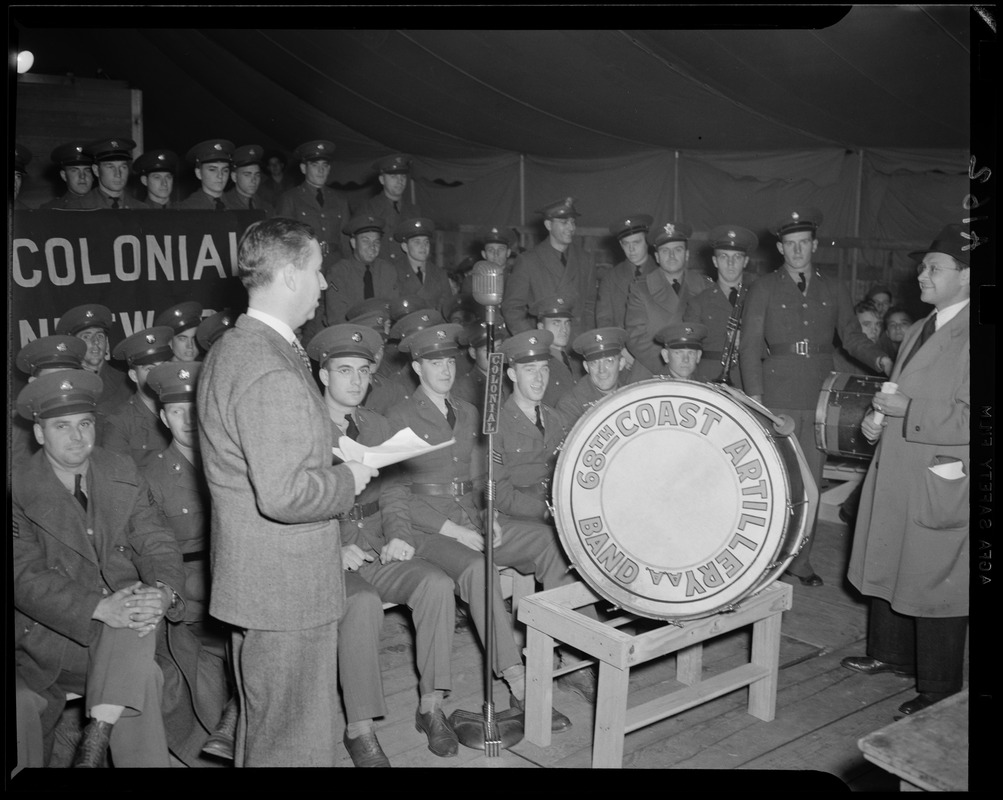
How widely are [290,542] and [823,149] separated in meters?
5.97

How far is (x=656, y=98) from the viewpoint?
633 cm

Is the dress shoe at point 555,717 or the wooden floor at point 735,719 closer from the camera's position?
the wooden floor at point 735,719

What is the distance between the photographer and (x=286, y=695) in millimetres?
2537

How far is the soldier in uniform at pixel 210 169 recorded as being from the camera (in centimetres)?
582

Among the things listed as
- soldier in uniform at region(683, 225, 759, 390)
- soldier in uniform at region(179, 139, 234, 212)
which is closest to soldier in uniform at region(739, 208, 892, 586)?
soldier in uniform at region(683, 225, 759, 390)

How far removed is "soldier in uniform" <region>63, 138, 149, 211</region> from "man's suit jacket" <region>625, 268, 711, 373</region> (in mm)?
3021

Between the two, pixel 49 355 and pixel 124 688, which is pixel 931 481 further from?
pixel 49 355

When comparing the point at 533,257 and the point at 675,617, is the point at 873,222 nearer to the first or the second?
the point at 533,257

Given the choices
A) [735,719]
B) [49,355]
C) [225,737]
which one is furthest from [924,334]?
[49,355]

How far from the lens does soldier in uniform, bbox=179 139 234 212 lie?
19.1 ft

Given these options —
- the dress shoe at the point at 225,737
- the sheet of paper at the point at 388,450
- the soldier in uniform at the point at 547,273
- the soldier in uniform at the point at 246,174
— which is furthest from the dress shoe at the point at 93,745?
the soldier in uniform at the point at 246,174

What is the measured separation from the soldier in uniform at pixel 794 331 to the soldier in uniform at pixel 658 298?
632mm

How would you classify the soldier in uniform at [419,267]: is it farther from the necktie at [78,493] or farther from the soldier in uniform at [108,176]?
the necktie at [78,493]

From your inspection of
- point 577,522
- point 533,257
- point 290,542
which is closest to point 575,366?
point 533,257
